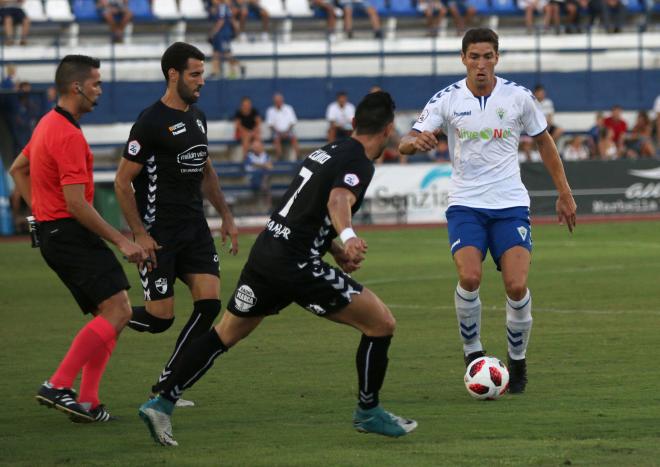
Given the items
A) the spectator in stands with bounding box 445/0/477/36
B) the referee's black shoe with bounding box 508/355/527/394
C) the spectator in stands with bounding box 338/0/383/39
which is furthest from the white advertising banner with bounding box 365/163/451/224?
the referee's black shoe with bounding box 508/355/527/394

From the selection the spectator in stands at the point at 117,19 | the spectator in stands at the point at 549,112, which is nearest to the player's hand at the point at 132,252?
the spectator in stands at the point at 549,112

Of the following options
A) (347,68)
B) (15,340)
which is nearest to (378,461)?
(15,340)

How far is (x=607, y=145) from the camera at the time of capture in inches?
1218

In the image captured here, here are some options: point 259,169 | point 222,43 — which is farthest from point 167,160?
point 222,43

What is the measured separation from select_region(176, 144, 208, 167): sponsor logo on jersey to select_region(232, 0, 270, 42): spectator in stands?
2615 centimetres

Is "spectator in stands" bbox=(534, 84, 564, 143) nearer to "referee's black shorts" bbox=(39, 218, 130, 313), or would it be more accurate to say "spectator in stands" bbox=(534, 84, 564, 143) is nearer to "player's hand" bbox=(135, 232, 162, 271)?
"player's hand" bbox=(135, 232, 162, 271)

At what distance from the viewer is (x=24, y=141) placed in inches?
1059

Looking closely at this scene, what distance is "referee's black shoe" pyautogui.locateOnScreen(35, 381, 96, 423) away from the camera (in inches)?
307

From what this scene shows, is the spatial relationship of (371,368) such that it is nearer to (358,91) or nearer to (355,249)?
(355,249)

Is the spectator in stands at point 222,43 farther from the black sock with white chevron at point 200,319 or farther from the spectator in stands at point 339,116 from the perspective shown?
the black sock with white chevron at point 200,319

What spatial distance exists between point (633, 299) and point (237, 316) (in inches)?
317

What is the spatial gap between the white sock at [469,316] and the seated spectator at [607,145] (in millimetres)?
21887

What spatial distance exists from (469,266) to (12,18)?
26518 mm

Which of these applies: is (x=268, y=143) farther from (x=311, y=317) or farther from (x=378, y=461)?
(x=378, y=461)
